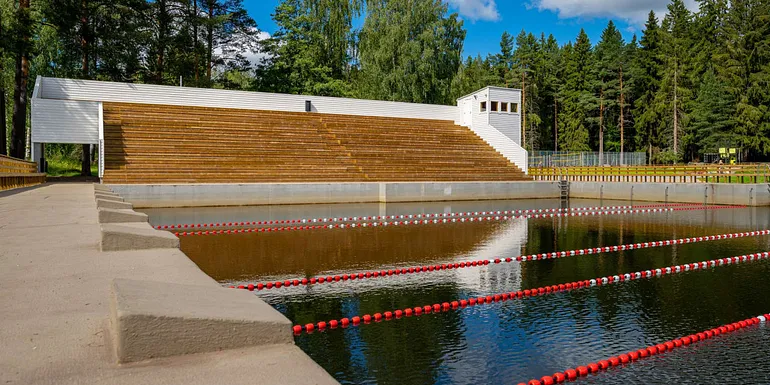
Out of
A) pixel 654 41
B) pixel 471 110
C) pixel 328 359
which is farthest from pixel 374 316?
pixel 654 41

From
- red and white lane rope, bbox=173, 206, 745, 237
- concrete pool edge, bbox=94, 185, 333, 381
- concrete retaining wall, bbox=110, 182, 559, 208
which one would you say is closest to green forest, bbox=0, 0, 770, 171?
concrete retaining wall, bbox=110, 182, 559, 208

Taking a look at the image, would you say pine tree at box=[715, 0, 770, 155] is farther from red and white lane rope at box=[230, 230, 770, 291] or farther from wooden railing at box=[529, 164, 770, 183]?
red and white lane rope at box=[230, 230, 770, 291]

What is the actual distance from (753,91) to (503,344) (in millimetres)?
55136

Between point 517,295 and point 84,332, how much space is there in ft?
17.8

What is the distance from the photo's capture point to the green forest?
1486 inches

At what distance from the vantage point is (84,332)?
10.5 ft

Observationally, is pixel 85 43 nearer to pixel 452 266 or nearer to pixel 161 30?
pixel 161 30

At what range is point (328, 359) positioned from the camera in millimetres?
4801

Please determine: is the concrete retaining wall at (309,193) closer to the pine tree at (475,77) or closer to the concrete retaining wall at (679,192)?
the concrete retaining wall at (679,192)

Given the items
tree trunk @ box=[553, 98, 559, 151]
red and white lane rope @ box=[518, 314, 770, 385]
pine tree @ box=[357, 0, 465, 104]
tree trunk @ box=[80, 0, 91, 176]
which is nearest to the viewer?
red and white lane rope @ box=[518, 314, 770, 385]

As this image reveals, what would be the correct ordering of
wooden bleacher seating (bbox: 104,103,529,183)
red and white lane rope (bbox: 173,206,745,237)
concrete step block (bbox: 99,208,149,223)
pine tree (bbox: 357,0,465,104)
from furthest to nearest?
pine tree (bbox: 357,0,465,104), wooden bleacher seating (bbox: 104,103,529,183), red and white lane rope (bbox: 173,206,745,237), concrete step block (bbox: 99,208,149,223)

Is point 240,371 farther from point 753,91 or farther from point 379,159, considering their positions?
point 753,91

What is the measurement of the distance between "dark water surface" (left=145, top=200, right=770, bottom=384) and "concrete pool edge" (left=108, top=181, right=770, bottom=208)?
907 cm

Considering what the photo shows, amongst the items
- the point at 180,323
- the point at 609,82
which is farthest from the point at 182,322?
the point at 609,82
